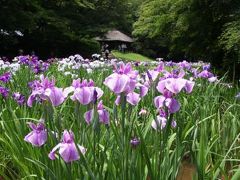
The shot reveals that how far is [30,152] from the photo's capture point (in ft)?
7.90

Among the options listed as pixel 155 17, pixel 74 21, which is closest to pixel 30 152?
pixel 155 17

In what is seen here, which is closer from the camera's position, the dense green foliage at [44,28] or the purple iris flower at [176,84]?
the purple iris flower at [176,84]

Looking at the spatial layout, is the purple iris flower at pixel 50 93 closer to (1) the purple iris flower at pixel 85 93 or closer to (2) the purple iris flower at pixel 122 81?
(1) the purple iris flower at pixel 85 93

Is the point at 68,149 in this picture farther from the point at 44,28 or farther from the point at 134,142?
the point at 44,28

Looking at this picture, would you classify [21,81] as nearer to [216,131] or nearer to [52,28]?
[216,131]

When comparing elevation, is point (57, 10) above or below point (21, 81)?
above

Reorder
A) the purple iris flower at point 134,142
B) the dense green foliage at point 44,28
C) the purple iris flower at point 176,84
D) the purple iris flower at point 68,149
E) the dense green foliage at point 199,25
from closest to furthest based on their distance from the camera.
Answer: the purple iris flower at point 68,149
the purple iris flower at point 176,84
the purple iris flower at point 134,142
the dense green foliage at point 199,25
the dense green foliage at point 44,28

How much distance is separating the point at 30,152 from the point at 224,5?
4.77 m

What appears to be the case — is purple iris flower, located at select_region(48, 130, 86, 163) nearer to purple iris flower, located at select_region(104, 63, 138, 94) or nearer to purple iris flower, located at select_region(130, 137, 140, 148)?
purple iris flower, located at select_region(104, 63, 138, 94)

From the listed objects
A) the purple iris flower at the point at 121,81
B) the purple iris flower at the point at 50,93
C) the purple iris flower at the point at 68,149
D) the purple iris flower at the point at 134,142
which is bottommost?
the purple iris flower at the point at 134,142

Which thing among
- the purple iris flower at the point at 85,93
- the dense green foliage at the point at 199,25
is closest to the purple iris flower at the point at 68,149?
the purple iris flower at the point at 85,93

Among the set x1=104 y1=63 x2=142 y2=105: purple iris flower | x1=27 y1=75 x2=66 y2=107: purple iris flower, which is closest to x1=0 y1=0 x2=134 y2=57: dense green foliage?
x1=27 y1=75 x2=66 y2=107: purple iris flower

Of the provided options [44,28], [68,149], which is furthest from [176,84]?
[44,28]

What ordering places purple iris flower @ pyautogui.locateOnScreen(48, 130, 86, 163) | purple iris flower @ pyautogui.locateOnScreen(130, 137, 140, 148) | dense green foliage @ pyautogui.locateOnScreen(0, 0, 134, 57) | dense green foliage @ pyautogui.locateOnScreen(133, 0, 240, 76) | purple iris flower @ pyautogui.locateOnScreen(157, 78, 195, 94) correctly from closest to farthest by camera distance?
purple iris flower @ pyautogui.locateOnScreen(48, 130, 86, 163) → purple iris flower @ pyautogui.locateOnScreen(157, 78, 195, 94) → purple iris flower @ pyautogui.locateOnScreen(130, 137, 140, 148) → dense green foliage @ pyautogui.locateOnScreen(133, 0, 240, 76) → dense green foliage @ pyautogui.locateOnScreen(0, 0, 134, 57)
